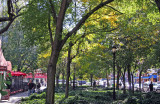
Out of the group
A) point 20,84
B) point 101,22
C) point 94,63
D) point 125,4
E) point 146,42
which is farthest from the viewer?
point 20,84

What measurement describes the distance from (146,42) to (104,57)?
549cm

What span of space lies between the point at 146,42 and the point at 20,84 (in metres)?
20.8

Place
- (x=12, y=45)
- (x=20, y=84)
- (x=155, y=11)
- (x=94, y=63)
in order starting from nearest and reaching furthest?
(x=155, y=11), (x=94, y=63), (x=20, y=84), (x=12, y=45)

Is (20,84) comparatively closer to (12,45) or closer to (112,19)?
(12,45)

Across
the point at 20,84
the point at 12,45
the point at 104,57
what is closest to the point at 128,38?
the point at 104,57

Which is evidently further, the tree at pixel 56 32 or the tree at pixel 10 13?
the tree at pixel 10 13

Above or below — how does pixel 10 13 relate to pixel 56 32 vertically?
above

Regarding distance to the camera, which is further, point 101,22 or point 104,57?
point 104,57

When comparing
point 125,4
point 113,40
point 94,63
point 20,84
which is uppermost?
point 125,4

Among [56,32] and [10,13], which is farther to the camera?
[10,13]

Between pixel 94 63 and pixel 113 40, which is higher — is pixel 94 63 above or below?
below

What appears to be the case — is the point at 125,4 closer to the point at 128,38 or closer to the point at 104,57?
the point at 128,38

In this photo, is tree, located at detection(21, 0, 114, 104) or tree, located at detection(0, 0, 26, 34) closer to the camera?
tree, located at detection(21, 0, 114, 104)

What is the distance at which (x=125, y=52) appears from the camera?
1972 centimetres
